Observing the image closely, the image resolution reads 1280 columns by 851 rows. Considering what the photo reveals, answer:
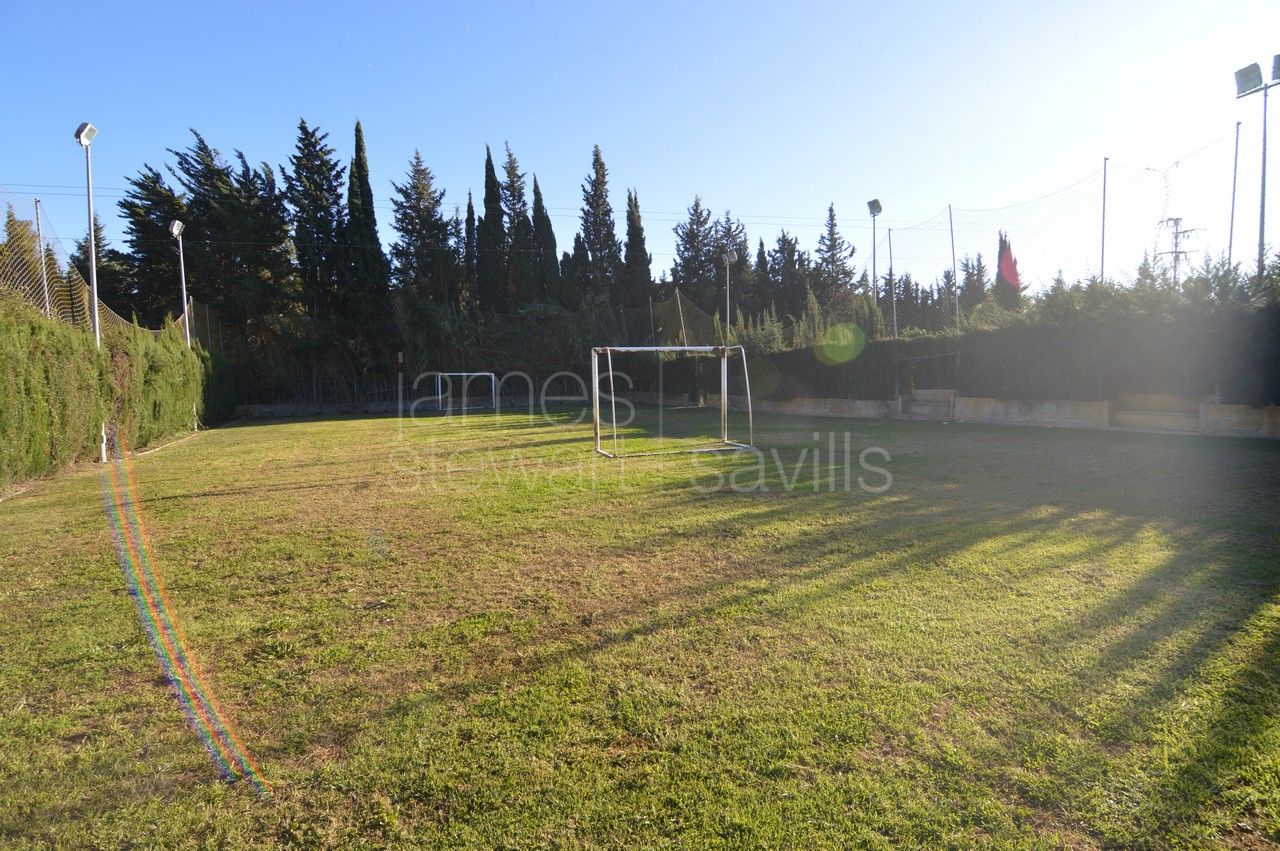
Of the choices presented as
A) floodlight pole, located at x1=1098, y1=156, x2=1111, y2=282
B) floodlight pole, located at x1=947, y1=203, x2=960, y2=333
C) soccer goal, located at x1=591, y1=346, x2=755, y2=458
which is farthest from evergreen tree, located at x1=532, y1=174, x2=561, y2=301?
floodlight pole, located at x1=1098, y1=156, x2=1111, y2=282

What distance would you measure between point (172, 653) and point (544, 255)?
31.3 metres

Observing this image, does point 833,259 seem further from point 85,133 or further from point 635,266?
point 85,133

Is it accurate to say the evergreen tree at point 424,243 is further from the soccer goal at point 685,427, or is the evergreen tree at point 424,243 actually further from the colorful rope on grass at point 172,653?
the colorful rope on grass at point 172,653

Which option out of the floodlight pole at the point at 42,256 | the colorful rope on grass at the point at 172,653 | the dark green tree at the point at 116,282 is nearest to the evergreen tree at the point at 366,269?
the dark green tree at the point at 116,282

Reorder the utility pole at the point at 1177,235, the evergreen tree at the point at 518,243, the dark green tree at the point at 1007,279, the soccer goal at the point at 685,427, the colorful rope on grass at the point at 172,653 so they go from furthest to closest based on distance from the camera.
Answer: the evergreen tree at the point at 518,243
the dark green tree at the point at 1007,279
the utility pole at the point at 1177,235
the soccer goal at the point at 685,427
the colorful rope on grass at the point at 172,653

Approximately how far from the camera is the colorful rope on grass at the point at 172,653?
2014mm

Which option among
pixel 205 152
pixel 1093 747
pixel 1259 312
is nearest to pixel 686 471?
pixel 1093 747

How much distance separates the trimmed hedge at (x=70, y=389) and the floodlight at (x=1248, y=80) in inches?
651

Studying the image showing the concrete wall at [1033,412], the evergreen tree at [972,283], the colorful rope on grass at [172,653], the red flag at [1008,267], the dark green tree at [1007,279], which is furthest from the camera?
the evergreen tree at [972,283]

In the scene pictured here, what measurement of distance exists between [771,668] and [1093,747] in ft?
3.47

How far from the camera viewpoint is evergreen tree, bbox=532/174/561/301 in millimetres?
32031

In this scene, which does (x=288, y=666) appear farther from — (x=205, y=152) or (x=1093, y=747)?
(x=205, y=152)

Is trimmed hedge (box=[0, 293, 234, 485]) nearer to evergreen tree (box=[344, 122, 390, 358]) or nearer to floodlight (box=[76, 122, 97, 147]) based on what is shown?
floodlight (box=[76, 122, 97, 147])

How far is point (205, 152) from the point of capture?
27375 millimetres
